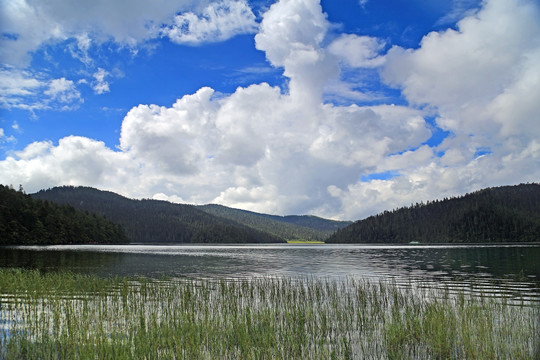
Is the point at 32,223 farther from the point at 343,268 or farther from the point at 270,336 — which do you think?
the point at 270,336

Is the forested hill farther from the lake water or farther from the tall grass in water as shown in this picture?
the tall grass in water

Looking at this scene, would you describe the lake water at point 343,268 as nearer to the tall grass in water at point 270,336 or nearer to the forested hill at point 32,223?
the tall grass in water at point 270,336

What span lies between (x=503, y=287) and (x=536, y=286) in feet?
11.0

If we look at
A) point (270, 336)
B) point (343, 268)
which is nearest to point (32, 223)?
point (343, 268)

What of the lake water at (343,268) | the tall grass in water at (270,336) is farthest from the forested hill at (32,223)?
the tall grass in water at (270,336)

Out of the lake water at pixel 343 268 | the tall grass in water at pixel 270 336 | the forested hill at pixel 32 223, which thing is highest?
the forested hill at pixel 32 223

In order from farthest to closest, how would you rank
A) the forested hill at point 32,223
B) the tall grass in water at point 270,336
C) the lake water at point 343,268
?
the forested hill at point 32,223
the lake water at point 343,268
the tall grass in water at point 270,336

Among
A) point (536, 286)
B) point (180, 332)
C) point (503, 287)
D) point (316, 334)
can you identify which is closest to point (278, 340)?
point (316, 334)

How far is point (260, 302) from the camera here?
89.1 ft

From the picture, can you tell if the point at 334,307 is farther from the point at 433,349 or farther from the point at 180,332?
the point at 180,332

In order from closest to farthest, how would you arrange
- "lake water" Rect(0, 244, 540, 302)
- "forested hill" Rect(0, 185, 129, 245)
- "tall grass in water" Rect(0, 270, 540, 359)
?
"tall grass in water" Rect(0, 270, 540, 359), "lake water" Rect(0, 244, 540, 302), "forested hill" Rect(0, 185, 129, 245)

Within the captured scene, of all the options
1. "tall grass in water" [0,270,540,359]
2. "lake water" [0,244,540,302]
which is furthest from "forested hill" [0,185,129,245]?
"tall grass in water" [0,270,540,359]

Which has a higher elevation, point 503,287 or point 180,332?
point 180,332

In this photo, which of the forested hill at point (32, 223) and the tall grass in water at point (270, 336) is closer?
the tall grass in water at point (270, 336)
